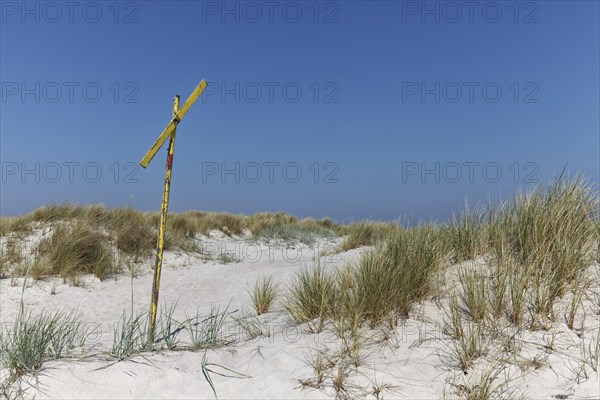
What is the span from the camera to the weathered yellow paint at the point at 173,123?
165 inches

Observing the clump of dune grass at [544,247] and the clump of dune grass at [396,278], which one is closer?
the clump of dune grass at [544,247]

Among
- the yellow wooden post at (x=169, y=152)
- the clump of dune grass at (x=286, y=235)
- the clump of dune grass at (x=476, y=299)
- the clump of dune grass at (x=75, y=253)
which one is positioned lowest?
the clump of dune grass at (x=286, y=235)

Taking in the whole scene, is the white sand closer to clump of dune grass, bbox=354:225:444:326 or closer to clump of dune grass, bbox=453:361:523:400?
clump of dune grass, bbox=453:361:523:400

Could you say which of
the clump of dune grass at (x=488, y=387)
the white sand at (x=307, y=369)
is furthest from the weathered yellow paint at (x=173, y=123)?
the clump of dune grass at (x=488, y=387)

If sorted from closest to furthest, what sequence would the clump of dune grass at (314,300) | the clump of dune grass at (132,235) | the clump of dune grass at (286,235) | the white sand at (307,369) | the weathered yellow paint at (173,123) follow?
the white sand at (307,369), the weathered yellow paint at (173,123), the clump of dune grass at (314,300), the clump of dune grass at (132,235), the clump of dune grass at (286,235)

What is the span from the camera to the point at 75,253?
875cm

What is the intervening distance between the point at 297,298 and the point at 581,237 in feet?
10.2

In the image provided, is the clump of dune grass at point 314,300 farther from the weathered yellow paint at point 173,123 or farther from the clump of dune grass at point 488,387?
the weathered yellow paint at point 173,123

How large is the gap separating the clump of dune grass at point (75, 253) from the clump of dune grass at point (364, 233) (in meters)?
6.77

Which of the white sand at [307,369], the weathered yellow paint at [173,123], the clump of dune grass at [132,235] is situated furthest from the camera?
the clump of dune grass at [132,235]

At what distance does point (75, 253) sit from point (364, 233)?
335 inches

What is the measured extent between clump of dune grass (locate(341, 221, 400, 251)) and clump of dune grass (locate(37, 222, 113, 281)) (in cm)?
677

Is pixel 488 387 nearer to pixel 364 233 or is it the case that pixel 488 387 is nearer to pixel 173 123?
pixel 173 123

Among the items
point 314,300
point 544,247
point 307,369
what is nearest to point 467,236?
point 544,247
